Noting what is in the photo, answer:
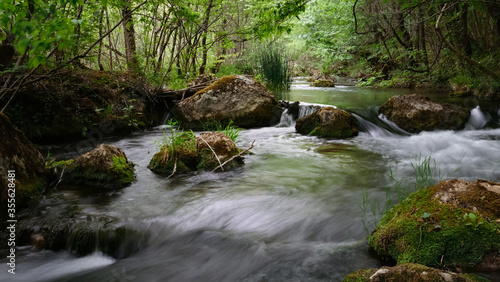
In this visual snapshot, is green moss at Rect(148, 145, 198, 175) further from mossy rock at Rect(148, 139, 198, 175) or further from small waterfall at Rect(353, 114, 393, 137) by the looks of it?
small waterfall at Rect(353, 114, 393, 137)

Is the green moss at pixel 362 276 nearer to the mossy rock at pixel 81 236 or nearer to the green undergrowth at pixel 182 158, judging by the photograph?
the mossy rock at pixel 81 236

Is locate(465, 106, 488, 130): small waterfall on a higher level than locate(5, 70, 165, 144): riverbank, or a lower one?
lower

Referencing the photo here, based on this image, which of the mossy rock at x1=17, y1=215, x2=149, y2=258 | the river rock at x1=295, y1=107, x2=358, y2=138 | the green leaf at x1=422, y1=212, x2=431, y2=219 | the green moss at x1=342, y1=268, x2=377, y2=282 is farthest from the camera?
the river rock at x1=295, y1=107, x2=358, y2=138

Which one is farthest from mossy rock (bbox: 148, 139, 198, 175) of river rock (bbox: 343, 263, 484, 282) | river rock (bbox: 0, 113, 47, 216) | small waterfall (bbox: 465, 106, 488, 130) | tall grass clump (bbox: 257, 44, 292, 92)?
tall grass clump (bbox: 257, 44, 292, 92)

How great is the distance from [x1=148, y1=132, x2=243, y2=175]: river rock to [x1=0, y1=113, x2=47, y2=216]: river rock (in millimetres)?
1459

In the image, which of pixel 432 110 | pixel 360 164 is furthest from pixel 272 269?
pixel 432 110

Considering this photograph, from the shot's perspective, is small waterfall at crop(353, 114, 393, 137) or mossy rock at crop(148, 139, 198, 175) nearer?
mossy rock at crop(148, 139, 198, 175)

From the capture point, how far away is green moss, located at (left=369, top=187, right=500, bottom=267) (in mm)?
1883

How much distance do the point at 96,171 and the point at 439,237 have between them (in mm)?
3692

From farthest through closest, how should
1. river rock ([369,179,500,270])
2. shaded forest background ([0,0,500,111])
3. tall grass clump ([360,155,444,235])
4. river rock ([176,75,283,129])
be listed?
river rock ([176,75,283,129]), shaded forest background ([0,0,500,111]), tall grass clump ([360,155,444,235]), river rock ([369,179,500,270])

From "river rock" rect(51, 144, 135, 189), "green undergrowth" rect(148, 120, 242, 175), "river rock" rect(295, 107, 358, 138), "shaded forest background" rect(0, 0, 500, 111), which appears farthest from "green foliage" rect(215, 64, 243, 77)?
"river rock" rect(51, 144, 135, 189)

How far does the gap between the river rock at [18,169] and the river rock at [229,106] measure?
4.26 m

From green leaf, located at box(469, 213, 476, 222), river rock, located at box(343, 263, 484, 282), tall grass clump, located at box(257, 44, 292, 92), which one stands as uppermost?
tall grass clump, located at box(257, 44, 292, 92)

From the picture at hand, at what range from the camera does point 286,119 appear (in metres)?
8.16
